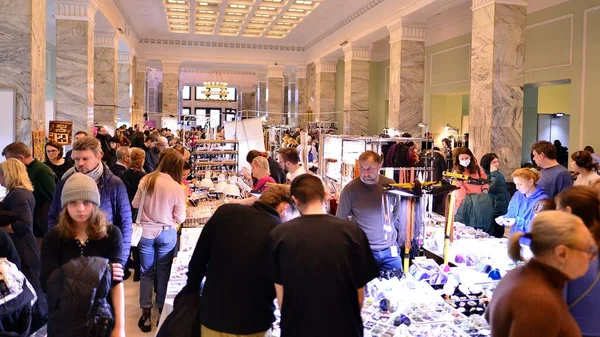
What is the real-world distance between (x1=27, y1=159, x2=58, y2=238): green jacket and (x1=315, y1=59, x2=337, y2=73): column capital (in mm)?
18134

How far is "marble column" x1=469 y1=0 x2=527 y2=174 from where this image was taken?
9945mm

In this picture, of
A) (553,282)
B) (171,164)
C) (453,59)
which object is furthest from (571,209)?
(453,59)

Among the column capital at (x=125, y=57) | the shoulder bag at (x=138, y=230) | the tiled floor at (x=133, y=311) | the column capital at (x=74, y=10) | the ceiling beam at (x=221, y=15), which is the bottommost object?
the tiled floor at (x=133, y=311)

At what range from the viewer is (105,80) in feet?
51.1

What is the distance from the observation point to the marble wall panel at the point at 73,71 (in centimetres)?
1180

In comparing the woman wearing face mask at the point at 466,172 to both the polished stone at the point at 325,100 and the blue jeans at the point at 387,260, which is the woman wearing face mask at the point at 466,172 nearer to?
the blue jeans at the point at 387,260

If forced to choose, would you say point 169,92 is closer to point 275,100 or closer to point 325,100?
point 275,100

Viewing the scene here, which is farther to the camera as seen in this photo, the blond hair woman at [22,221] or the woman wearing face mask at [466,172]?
the woman wearing face mask at [466,172]

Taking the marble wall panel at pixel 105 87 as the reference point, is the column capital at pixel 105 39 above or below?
above

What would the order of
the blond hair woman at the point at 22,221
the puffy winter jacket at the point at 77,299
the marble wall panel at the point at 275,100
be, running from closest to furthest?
the puffy winter jacket at the point at 77,299, the blond hair woman at the point at 22,221, the marble wall panel at the point at 275,100

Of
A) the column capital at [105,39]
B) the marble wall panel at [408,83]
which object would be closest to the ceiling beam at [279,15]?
the marble wall panel at [408,83]

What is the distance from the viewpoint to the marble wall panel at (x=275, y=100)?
25.4 metres

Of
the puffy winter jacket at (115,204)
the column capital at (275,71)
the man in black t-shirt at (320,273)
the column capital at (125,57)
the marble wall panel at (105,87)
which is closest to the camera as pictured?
the man in black t-shirt at (320,273)

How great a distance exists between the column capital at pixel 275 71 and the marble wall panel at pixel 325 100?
2.93 meters
